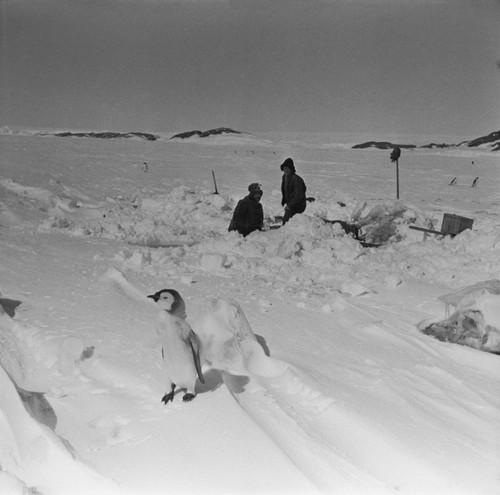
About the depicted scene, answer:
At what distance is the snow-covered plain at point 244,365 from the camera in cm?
215

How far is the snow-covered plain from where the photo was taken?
2148 millimetres

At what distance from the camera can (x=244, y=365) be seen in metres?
3.08

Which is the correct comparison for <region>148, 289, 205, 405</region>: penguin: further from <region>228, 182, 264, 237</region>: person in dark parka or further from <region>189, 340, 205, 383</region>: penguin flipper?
<region>228, 182, 264, 237</region>: person in dark parka

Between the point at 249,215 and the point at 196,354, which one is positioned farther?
the point at 249,215

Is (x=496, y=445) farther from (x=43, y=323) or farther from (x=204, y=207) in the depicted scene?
(x=204, y=207)

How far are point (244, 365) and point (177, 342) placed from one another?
0.76m

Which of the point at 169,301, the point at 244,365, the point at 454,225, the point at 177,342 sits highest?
the point at 169,301

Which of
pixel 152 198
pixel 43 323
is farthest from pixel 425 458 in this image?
pixel 152 198

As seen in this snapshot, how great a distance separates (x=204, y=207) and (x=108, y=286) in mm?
5196

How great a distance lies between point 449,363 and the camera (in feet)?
11.6

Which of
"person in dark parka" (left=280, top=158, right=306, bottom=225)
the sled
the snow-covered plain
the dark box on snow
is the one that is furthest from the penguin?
the dark box on snow

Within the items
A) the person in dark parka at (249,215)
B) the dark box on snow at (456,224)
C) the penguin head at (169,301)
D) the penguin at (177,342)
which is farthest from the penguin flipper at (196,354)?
the dark box on snow at (456,224)

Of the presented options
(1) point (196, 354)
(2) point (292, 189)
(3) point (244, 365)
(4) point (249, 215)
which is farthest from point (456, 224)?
(1) point (196, 354)

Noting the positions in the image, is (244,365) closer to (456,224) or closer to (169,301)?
(169,301)
